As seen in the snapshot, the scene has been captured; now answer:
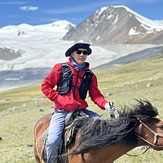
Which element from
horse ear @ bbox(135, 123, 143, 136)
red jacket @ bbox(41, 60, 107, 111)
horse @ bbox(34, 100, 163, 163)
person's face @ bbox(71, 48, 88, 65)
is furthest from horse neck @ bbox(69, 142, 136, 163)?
person's face @ bbox(71, 48, 88, 65)

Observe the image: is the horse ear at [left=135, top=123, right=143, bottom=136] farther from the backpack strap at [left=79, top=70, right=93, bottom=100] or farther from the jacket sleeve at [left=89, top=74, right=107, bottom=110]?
the backpack strap at [left=79, top=70, right=93, bottom=100]

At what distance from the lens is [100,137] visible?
714cm

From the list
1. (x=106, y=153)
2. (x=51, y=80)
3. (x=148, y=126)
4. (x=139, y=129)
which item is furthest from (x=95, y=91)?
(x=148, y=126)

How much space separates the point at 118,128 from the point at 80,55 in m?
1.71

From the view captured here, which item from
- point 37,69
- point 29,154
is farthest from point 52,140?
Result: point 37,69

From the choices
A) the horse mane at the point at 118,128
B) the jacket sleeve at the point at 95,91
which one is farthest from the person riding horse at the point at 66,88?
the horse mane at the point at 118,128

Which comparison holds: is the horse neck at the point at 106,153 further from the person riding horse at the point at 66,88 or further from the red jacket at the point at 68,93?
the red jacket at the point at 68,93

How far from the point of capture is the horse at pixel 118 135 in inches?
265

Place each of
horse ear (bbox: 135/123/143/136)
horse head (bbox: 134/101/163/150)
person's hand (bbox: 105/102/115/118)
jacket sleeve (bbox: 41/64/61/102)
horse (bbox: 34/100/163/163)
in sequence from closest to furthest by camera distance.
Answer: horse head (bbox: 134/101/163/150) → horse (bbox: 34/100/163/163) → horse ear (bbox: 135/123/143/136) → person's hand (bbox: 105/102/115/118) → jacket sleeve (bbox: 41/64/61/102)

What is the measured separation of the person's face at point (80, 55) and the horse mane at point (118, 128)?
123 cm

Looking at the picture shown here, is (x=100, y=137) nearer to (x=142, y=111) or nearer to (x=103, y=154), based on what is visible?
(x=103, y=154)

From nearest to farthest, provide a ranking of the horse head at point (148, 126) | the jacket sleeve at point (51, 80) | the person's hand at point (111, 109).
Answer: the horse head at point (148, 126), the person's hand at point (111, 109), the jacket sleeve at point (51, 80)

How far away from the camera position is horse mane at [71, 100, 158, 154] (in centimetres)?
681

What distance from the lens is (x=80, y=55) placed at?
791 cm
